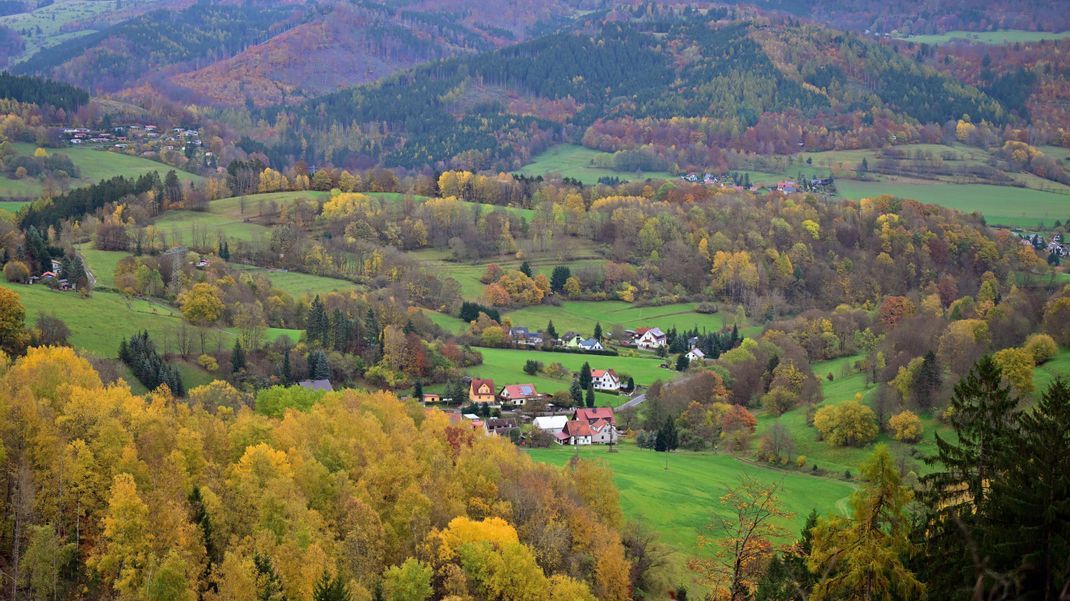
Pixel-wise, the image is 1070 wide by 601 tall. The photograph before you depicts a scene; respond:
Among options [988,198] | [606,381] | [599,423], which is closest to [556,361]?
[606,381]

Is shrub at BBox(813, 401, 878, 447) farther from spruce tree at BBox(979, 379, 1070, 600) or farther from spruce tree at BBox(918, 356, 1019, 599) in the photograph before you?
spruce tree at BBox(979, 379, 1070, 600)

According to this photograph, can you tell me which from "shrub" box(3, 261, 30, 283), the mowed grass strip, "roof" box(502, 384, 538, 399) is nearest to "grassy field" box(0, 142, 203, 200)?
"shrub" box(3, 261, 30, 283)

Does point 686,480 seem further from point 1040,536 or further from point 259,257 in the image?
point 259,257

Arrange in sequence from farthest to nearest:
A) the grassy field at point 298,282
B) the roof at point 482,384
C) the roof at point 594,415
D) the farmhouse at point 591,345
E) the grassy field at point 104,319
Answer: the grassy field at point 298,282
the farmhouse at point 591,345
the roof at point 482,384
the roof at point 594,415
the grassy field at point 104,319

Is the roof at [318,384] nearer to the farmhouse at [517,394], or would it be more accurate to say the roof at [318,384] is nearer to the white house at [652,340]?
the farmhouse at [517,394]

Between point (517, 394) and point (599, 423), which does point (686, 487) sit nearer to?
point (599, 423)

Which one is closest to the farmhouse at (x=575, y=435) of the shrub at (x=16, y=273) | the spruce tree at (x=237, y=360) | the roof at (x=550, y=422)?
the roof at (x=550, y=422)
